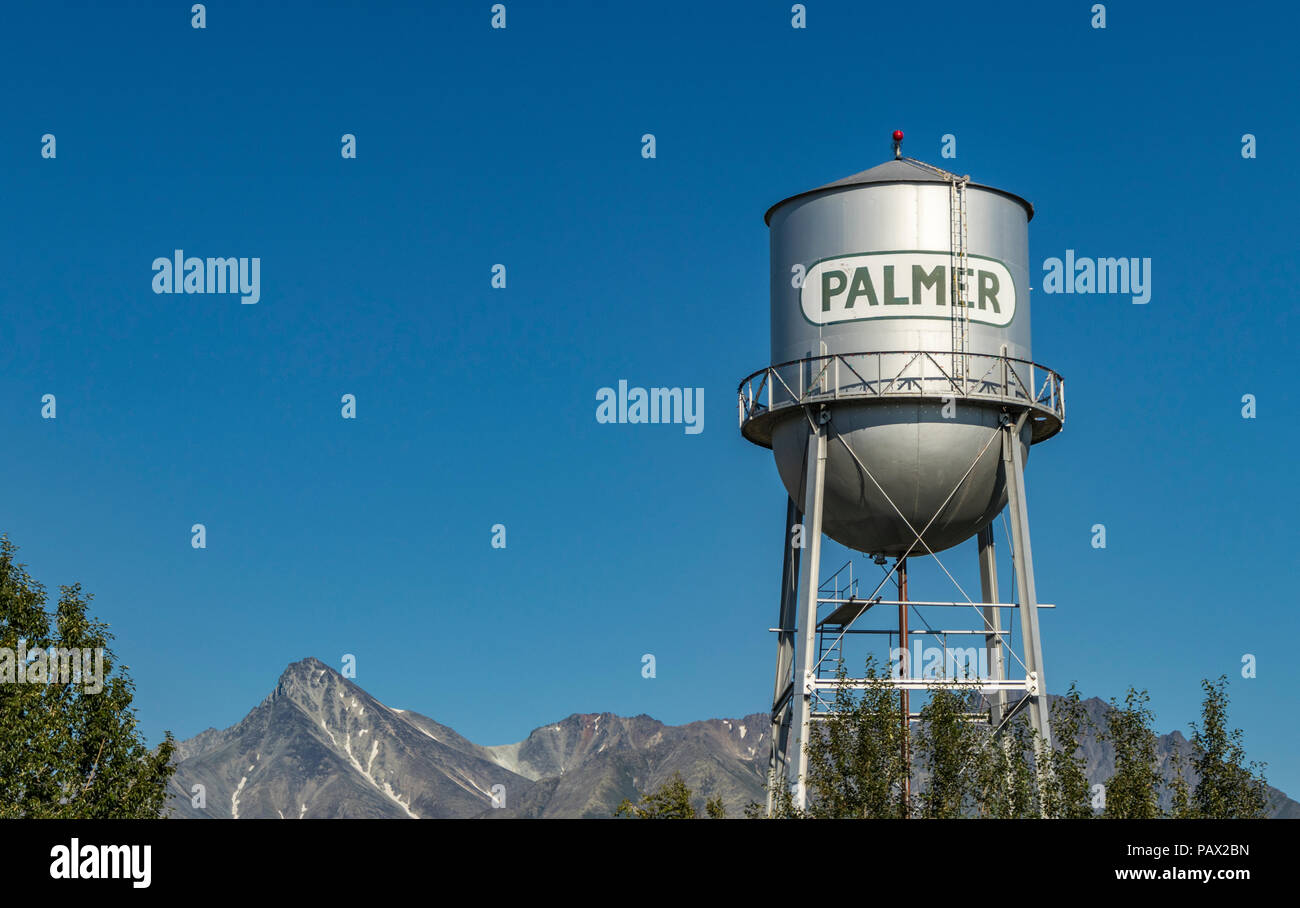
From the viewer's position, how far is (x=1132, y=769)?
35469 mm

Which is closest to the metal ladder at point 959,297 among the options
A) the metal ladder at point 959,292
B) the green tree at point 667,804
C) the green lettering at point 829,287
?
the metal ladder at point 959,292

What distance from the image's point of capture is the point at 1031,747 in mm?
36594

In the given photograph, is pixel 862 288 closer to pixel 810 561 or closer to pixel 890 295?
pixel 890 295


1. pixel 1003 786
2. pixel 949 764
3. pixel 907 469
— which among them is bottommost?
pixel 1003 786

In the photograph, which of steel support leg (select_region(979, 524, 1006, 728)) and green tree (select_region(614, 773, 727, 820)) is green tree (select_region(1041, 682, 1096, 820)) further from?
green tree (select_region(614, 773, 727, 820))

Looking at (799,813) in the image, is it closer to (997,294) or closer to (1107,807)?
(1107,807)

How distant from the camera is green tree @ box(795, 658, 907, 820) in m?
34.6

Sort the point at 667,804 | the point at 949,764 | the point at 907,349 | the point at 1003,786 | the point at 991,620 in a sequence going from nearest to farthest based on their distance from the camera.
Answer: the point at 949,764 < the point at 1003,786 < the point at 907,349 < the point at 991,620 < the point at 667,804

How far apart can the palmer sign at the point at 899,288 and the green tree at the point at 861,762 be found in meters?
7.84

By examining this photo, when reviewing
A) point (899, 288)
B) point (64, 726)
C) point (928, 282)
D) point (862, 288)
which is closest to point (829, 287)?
point (862, 288)

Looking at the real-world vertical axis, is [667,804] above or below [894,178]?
below

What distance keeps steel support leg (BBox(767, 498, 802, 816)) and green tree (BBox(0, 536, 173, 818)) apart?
14561mm

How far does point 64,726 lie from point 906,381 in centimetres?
2035
